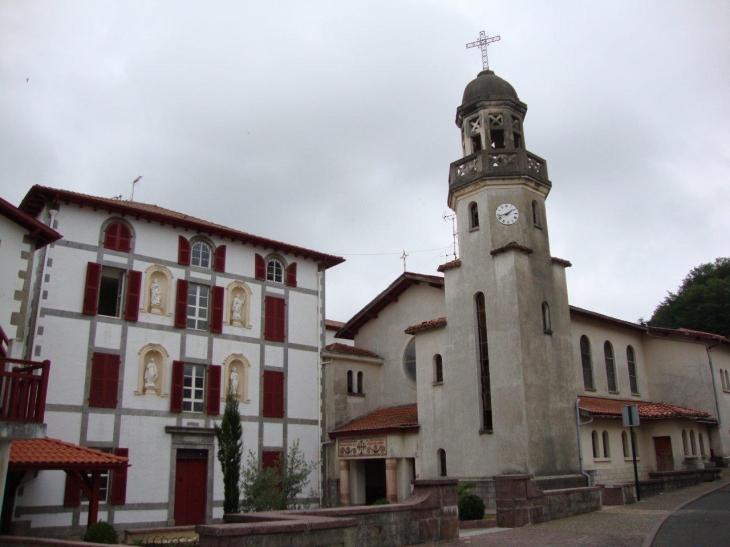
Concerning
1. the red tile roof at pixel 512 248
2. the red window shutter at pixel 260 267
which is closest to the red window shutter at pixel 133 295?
the red window shutter at pixel 260 267

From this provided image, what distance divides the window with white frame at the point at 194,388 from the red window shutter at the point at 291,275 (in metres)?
5.55

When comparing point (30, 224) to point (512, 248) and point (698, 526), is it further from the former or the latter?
point (698, 526)

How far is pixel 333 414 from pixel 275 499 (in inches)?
348

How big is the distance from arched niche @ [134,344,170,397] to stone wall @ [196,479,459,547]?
12.7 m

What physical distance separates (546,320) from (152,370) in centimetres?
1425

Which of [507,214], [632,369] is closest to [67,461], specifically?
[507,214]

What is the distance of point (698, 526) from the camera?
1406 cm

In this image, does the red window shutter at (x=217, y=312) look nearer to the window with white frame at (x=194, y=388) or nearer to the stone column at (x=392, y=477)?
the window with white frame at (x=194, y=388)

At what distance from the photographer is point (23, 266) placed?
61.3ft

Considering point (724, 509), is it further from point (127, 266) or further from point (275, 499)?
point (127, 266)

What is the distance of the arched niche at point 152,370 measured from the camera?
76.8ft

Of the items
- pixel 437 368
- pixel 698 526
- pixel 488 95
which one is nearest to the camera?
pixel 698 526

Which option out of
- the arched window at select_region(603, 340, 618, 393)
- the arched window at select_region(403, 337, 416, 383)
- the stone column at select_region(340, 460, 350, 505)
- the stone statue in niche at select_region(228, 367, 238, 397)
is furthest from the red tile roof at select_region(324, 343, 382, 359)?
the arched window at select_region(603, 340, 618, 393)

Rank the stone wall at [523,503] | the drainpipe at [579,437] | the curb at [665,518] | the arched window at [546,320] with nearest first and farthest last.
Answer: the curb at [665,518], the stone wall at [523,503], the drainpipe at [579,437], the arched window at [546,320]
